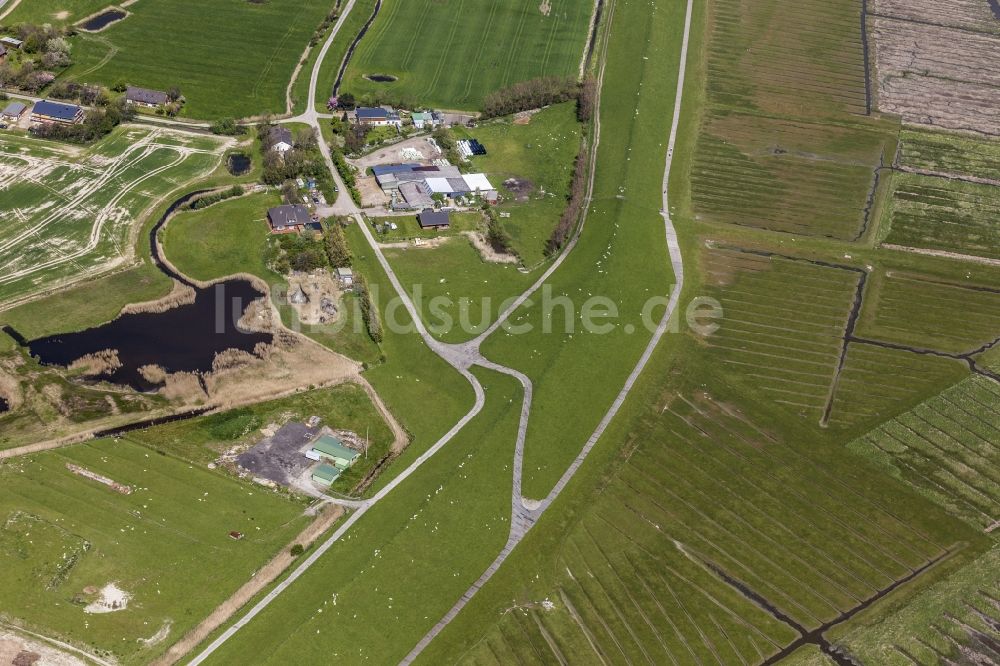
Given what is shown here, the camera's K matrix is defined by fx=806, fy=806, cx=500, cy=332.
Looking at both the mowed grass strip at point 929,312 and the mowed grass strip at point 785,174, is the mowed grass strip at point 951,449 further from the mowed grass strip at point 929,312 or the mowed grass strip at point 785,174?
the mowed grass strip at point 785,174

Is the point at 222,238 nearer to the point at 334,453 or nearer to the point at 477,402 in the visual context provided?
the point at 334,453

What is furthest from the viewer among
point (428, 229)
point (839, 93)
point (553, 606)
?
point (839, 93)

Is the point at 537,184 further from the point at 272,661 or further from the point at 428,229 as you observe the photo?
the point at 272,661

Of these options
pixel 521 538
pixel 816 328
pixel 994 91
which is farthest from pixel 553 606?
pixel 994 91

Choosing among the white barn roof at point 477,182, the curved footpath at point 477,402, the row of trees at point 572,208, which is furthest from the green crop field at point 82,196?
the row of trees at point 572,208

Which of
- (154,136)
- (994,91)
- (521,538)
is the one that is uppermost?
(154,136)

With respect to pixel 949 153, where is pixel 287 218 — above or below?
above

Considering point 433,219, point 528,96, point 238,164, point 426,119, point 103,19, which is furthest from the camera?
point 103,19

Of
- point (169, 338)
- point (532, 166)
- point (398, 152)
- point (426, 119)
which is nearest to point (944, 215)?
point (532, 166)
